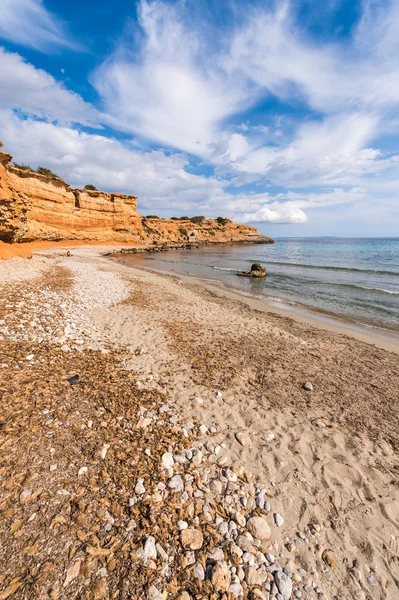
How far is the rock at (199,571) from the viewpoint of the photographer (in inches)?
86.9

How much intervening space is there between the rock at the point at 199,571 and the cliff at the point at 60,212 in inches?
806

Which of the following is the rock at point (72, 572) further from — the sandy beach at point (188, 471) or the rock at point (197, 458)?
the rock at point (197, 458)

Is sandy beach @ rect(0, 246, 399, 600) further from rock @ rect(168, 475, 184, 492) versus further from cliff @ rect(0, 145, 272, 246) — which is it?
cliff @ rect(0, 145, 272, 246)

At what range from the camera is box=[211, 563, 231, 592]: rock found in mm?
2166

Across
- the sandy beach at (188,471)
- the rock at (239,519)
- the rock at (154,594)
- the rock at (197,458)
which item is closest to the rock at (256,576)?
the sandy beach at (188,471)

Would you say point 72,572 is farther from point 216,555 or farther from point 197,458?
point 197,458

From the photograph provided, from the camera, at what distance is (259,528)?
8.95 feet

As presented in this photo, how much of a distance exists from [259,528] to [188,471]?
101 centimetres

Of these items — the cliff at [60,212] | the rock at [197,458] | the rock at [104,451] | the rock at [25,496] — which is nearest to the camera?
the rock at [25,496]

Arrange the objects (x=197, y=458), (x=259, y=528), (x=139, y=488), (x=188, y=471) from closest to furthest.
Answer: (x=259, y=528)
(x=139, y=488)
(x=188, y=471)
(x=197, y=458)

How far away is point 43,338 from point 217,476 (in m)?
5.15

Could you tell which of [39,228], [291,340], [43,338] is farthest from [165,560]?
[39,228]

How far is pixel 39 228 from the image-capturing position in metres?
36.3

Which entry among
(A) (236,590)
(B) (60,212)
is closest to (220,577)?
(A) (236,590)
